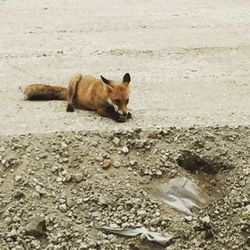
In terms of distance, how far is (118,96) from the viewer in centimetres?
827

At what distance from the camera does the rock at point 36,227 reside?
677 cm

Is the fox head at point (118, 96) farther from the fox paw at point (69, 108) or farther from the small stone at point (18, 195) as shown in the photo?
the small stone at point (18, 195)

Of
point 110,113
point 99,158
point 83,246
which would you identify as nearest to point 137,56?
point 110,113

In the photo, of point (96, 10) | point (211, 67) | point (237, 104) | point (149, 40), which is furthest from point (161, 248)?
point (96, 10)

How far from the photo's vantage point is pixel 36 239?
6.78 metres

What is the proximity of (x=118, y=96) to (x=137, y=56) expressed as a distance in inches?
108

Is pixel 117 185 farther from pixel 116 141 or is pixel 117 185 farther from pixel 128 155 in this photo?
pixel 116 141

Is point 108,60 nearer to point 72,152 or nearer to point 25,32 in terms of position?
point 25,32

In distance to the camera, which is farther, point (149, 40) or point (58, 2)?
point (58, 2)

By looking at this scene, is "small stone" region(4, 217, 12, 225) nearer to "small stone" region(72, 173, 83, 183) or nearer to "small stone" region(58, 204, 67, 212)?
"small stone" region(58, 204, 67, 212)

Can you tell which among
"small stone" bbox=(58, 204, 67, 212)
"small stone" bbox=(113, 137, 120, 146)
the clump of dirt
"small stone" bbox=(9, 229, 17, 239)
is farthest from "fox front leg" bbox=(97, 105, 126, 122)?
"small stone" bbox=(9, 229, 17, 239)

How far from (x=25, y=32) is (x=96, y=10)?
1786 millimetres

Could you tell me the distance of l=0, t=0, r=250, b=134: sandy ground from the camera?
8445 mm

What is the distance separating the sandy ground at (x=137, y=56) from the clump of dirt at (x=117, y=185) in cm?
38
